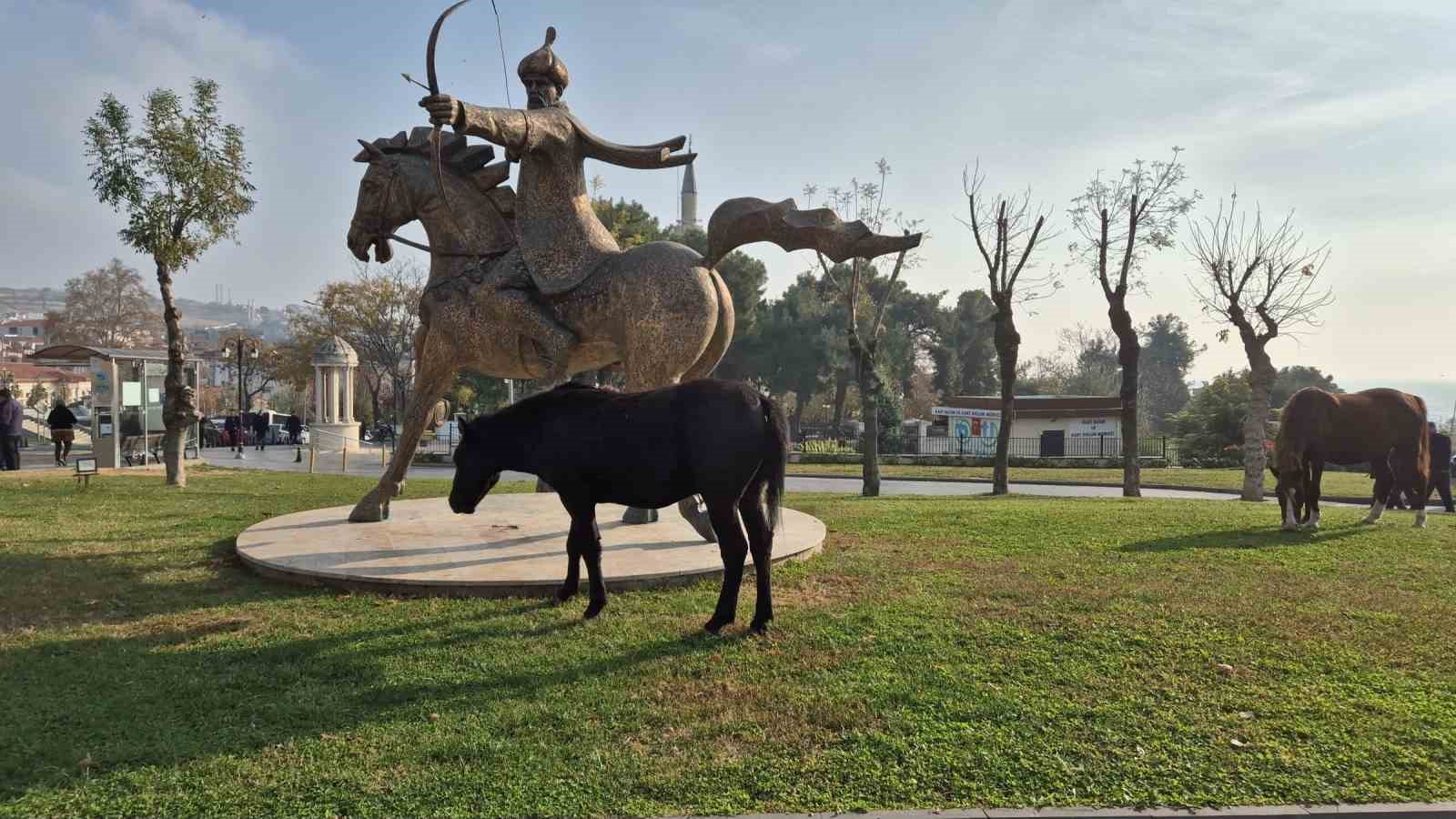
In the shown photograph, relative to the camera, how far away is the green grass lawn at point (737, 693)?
10.2ft

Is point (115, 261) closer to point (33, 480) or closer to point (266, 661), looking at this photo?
point (33, 480)

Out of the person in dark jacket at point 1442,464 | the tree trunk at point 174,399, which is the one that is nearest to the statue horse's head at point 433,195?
the tree trunk at point 174,399

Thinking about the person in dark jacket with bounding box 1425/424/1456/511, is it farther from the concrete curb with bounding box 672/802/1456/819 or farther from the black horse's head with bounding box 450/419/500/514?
the black horse's head with bounding box 450/419/500/514

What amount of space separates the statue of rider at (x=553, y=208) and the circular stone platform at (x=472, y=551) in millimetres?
1644

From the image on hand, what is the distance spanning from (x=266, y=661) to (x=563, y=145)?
4683 mm

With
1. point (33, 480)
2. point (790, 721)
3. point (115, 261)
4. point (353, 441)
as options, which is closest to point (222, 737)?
point (790, 721)

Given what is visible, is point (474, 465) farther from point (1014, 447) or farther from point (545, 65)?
point (1014, 447)

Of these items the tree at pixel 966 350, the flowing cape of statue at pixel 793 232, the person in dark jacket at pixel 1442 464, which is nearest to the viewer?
the flowing cape of statue at pixel 793 232

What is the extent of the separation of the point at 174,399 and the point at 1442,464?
21.3 meters

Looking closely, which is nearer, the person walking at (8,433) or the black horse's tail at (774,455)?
the black horse's tail at (774,455)

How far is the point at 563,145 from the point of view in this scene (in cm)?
705

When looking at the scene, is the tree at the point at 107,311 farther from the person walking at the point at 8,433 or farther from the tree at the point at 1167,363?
the tree at the point at 1167,363

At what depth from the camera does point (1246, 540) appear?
339 inches

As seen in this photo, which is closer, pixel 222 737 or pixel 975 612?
pixel 222 737
